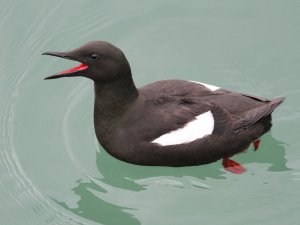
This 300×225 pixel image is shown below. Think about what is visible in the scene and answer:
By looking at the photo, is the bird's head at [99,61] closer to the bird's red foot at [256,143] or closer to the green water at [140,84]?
the green water at [140,84]

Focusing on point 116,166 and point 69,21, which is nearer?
point 116,166

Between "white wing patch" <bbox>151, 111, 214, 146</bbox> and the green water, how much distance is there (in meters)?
0.41

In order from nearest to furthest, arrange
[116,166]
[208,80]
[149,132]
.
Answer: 1. [149,132]
2. [116,166]
3. [208,80]

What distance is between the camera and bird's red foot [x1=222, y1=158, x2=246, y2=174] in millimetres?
7238

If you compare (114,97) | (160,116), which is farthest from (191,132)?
(114,97)

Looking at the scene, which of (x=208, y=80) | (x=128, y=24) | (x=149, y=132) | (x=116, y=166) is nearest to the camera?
(x=149, y=132)

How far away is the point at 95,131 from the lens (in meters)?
7.24

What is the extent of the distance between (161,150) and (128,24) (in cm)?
218

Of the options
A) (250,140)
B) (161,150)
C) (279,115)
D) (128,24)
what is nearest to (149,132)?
(161,150)

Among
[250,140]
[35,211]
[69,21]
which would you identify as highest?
[69,21]

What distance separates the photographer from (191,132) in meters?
6.96

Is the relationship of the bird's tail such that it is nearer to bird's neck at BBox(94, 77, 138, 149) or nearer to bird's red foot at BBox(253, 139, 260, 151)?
bird's red foot at BBox(253, 139, 260, 151)

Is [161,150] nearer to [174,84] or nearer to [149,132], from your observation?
[149,132]

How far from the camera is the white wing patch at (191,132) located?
6.90m
